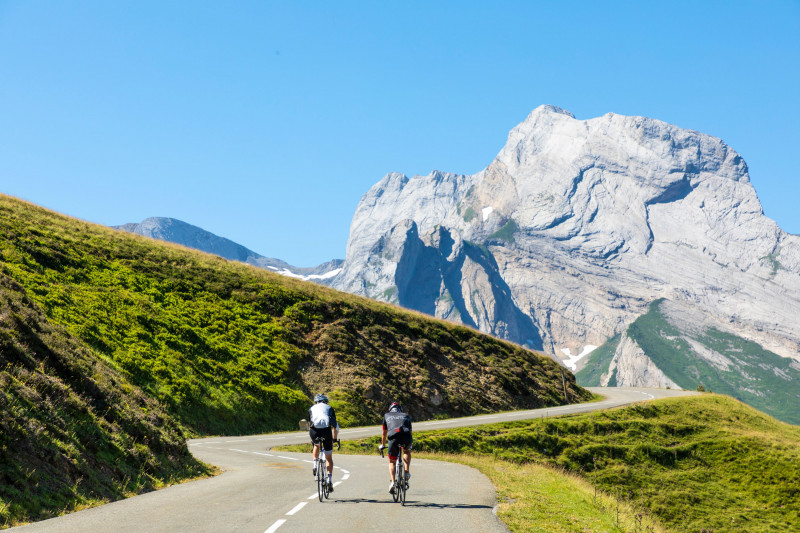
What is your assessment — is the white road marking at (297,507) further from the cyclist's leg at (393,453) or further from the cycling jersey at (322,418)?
the cycling jersey at (322,418)

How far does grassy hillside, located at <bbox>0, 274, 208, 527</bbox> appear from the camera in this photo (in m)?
13.1

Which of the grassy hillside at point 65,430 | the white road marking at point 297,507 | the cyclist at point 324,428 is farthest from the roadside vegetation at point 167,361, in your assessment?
the cyclist at point 324,428

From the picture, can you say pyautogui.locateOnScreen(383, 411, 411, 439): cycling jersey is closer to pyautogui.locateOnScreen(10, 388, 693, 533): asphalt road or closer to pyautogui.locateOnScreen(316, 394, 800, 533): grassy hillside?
pyautogui.locateOnScreen(10, 388, 693, 533): asphalt road

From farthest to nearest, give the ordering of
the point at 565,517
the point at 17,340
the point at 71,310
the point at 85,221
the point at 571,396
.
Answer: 1. the point at 571,396
2. the point at 85,221
3. the point at 71,310
4. the point at 17,340
5. the point at 565,517

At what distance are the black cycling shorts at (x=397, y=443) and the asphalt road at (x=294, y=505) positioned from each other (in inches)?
42.7

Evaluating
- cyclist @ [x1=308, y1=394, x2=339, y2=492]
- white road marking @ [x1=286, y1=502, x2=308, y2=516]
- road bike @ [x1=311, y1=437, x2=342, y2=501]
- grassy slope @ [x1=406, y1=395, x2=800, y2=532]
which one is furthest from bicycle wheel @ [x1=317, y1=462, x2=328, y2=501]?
grassy slope @ [x1=406, y1=395, x2=800, y2=532]

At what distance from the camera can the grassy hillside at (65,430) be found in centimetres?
1310

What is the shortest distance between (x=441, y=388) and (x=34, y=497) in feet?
142

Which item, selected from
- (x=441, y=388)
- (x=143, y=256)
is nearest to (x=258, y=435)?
(x=441, y=388)

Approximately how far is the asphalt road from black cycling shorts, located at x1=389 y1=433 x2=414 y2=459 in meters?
1.08

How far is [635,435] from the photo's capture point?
45.9 m

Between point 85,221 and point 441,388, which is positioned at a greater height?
point 85,221

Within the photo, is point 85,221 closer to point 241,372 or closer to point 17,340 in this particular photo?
point 241,372

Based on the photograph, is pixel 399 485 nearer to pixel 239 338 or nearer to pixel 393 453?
pixel 393 453
